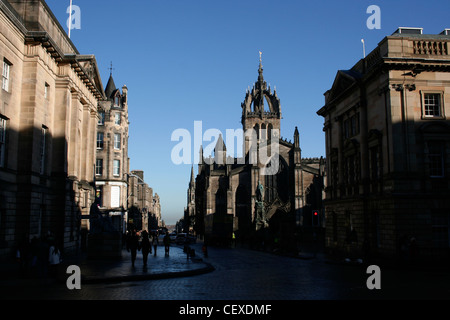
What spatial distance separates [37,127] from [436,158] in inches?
887

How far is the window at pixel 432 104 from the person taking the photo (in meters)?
26.3

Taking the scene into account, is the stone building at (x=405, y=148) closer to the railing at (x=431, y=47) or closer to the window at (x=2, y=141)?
the railing at (x=431, y=47)

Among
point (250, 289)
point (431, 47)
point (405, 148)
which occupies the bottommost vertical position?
point (250, 289)

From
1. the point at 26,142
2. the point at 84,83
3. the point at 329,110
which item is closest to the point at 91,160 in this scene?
the point at 84,83

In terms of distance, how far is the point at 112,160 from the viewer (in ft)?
183

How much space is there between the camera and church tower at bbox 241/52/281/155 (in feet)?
301

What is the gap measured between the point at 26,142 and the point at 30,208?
3472 mm

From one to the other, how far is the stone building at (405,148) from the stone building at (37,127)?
60.7 feet

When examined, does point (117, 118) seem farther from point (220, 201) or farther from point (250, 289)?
point (250, 289)

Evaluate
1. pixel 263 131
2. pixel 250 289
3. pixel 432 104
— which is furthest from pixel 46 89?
pixel 263 131

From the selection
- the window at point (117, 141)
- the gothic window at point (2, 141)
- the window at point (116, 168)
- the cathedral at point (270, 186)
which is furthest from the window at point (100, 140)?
the gothic window at point (2, 141)

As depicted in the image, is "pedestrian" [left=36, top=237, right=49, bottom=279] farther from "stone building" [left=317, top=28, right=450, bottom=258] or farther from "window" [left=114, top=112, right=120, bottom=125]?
"window" [left=114, top=112, right=120, bottom=125]
